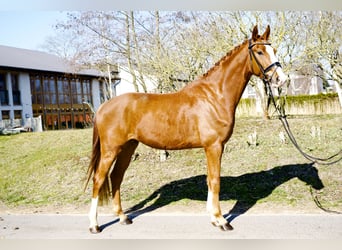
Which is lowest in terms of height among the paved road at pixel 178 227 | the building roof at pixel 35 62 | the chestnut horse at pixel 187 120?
the paved road at pixel 178 227

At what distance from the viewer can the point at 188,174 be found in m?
5.32

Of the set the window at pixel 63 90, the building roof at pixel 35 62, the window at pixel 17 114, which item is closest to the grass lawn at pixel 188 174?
the window at pixel 17 114

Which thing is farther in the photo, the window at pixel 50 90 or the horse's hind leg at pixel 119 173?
the window at pixel 50 90

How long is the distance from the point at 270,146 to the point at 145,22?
9.51 feet

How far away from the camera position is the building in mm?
5891

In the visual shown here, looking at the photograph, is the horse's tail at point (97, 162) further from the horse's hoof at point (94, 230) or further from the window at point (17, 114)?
the window at point (17, 114)

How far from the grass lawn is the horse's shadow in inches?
0.5

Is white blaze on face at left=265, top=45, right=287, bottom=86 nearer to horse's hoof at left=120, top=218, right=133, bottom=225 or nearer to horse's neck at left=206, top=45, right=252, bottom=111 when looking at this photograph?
horse's neck at left=206, top=45, right=252, bottom=111

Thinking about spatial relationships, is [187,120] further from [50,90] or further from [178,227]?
[50,90]

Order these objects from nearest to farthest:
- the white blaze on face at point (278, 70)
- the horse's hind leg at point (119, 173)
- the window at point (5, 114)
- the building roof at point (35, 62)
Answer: the white blaze on face at point (278, 70)
the horse's hind leg at point (119, 173)
the window at point (5, 114)
the building roof at point (35, 62)

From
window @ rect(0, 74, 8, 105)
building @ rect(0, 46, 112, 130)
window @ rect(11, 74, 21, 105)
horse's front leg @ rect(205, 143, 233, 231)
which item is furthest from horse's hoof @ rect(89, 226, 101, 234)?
window @ rect(0, 74, 8, 105)

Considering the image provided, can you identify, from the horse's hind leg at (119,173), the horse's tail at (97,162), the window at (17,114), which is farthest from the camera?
the window at (17,114)

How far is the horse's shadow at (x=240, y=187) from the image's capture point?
169 inches

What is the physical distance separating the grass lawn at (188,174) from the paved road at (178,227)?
15.8 inches
